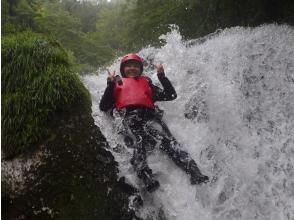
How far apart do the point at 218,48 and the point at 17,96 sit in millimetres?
5058

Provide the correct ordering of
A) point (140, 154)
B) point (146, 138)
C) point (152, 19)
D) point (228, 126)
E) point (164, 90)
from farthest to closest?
1. point (152, 19)
2. point (228, 126)
3. point (164, 90)
4. point (146, 138)
5. point (140, 154)

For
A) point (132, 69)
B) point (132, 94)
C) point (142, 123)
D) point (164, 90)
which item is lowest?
point (142, 123)

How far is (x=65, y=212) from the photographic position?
16.6ft

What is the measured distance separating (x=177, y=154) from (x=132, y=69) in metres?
1.59

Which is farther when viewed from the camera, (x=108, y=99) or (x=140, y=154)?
(x=108, y=99)

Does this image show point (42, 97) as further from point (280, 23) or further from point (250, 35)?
point (280, 23)

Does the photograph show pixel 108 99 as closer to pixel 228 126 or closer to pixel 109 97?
pixel 109 97

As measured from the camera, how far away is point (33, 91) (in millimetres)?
5457

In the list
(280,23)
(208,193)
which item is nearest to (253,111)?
(208,193)

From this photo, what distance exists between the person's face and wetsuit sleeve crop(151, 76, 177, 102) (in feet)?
1.14

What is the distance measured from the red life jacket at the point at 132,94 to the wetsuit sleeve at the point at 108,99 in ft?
0.29

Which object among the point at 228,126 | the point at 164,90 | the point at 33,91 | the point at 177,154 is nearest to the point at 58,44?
the point at 33,91

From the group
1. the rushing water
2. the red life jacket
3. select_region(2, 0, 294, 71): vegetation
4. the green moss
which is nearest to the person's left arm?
the red life jacket

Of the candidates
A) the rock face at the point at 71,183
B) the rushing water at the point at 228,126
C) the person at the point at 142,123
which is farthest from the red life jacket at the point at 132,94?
the rock face at the point at 71,183
